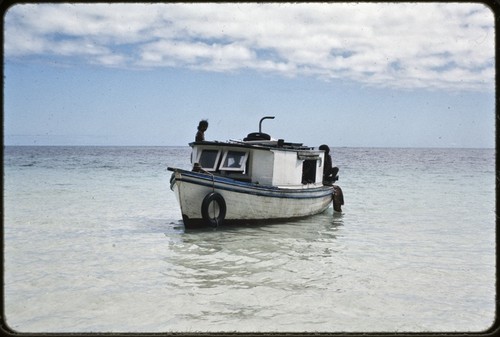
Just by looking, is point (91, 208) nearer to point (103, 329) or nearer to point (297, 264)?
point (297, 264)

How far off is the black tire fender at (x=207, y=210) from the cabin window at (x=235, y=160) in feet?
4.45

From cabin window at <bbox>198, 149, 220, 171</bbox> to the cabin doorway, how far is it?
3657 mm

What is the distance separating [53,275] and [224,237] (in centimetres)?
445

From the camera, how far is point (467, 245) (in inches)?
455

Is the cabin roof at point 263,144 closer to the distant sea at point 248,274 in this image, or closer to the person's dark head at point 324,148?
the person's dark head at point 324,148

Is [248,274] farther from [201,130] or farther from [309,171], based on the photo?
[309,171]

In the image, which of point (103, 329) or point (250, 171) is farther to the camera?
point (250, 171)

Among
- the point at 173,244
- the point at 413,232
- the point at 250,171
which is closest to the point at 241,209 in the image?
the point at 250,171

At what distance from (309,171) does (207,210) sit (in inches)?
195

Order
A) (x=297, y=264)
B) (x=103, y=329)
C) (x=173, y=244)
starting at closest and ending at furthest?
(x=103, y=329) → (x=297, y=264) → (x=173, y=244)

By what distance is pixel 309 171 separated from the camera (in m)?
15.8

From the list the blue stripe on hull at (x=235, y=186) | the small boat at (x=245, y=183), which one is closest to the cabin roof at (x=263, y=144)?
the small boat at (x=245, y=183)

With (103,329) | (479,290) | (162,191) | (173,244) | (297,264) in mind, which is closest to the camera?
(103,329)

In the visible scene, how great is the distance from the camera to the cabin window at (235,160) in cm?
1333
